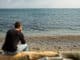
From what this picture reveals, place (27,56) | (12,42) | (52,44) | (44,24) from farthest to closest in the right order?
(44,24) < (52,44) < (12,42) < (27,56)

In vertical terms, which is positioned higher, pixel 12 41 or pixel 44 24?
pixel 12 41

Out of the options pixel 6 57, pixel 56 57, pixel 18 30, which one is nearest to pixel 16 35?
pixel 18 30

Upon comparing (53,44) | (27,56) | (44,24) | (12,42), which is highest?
(12,42)

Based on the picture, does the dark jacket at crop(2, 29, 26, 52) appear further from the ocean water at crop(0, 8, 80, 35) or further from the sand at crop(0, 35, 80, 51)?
the ocean water at crop(0, 8, 80, 35)

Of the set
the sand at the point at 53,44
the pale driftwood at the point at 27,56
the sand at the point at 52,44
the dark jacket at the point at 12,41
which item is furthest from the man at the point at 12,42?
the sand at the point at 53,44

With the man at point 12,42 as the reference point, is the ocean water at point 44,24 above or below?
below

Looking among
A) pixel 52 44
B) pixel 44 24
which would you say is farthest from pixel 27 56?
pixel 44 24

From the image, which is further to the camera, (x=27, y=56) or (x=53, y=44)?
(x=53, y=44)

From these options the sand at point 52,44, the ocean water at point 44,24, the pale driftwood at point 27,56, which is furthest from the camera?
the ocean water at point 44,24

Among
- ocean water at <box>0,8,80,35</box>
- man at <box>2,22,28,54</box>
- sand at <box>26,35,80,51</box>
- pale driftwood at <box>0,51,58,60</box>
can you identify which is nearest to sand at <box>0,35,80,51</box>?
sand at <box>26,35,80,51</box>

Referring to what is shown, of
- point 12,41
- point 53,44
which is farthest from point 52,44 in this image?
point 12,41

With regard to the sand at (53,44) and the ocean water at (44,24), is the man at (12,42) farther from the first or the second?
the ocean water at (44,24)

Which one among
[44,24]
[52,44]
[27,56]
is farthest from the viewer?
[44,24]

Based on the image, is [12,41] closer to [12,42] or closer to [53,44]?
[12,42]
